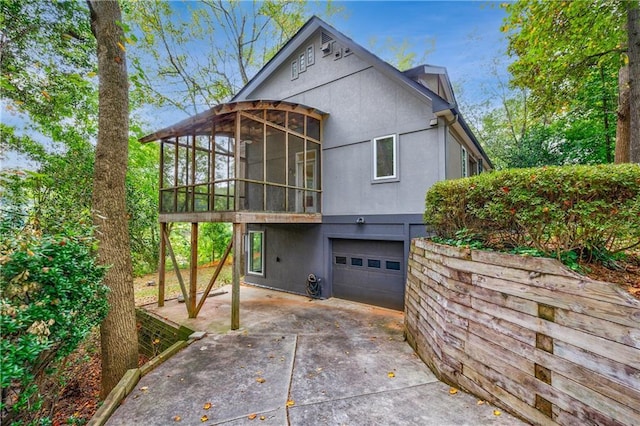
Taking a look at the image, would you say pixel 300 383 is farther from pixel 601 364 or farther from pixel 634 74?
pixel 634 74

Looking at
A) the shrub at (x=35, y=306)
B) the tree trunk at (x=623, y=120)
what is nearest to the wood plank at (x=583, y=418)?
the shrub at (x=35, y=306)

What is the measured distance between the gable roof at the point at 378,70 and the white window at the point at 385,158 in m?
1.28

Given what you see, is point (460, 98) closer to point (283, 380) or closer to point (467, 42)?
point (467, 42)

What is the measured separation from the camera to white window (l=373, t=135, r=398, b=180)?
7080 mm

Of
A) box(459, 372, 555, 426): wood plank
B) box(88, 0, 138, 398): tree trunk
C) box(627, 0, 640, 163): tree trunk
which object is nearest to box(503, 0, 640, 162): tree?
box(627, 0, 640, 163): tree trunk

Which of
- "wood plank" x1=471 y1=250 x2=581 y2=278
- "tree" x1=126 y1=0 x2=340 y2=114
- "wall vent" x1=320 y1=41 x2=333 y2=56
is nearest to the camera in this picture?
"wood plank" x1=471 y1=250 x2=581 y2=278

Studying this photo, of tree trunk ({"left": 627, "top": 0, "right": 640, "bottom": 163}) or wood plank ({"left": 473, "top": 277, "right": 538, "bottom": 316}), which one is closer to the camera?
wood plank ({"left": 473, "top": 277, "right": 538, "bottom": 316})

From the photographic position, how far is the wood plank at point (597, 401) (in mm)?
1965

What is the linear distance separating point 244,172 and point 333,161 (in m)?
3.84

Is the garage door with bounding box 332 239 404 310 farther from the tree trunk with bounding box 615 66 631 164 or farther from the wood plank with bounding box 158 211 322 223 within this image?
the tree trunk with bounding box 615 66 631 164

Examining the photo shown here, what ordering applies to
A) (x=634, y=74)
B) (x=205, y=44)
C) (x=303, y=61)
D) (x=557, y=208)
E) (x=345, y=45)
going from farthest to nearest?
(x=205, y=44), (x=303, y=61), (x=345, y=45), (x=634, y=74), (x=557, y=208)

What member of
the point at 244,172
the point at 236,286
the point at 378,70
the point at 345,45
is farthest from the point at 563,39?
the point at 244,172

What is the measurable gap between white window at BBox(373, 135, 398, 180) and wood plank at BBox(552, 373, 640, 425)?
5265 millimetres

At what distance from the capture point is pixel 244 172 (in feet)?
33.6
